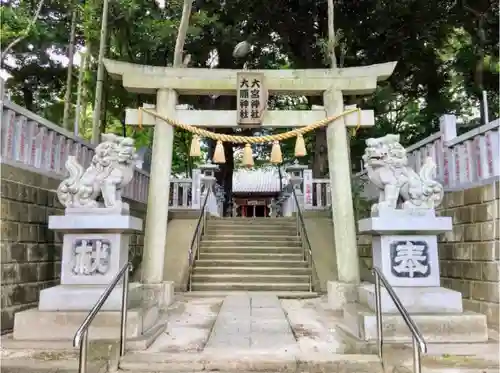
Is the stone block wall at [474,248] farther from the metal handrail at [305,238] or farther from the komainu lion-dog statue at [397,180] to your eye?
the metal handrail at [305,238]

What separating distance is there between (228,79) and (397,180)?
136 inches

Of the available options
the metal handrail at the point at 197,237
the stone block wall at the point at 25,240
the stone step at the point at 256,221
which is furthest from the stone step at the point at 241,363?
the stone step at the point at 256,221

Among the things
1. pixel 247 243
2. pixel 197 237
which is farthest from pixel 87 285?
pixel 247 243

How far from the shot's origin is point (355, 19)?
12.8 m

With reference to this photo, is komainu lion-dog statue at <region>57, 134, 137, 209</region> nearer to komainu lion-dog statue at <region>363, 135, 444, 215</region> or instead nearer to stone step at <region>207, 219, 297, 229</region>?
komainu lion-dog statue at <region>363, 135, 444, 215</region>

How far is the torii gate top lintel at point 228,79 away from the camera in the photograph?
7414mm

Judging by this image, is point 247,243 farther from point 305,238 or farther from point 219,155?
point 219,155

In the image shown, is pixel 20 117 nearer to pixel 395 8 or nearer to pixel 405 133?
pixel 395 8

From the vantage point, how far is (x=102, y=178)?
17.7 ft

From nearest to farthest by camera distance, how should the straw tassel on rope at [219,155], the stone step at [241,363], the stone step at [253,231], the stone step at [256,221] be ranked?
1. the stone step at [241,363]
2. the straw tassel on rope at [219,155]
3. the stone step at [253,231]
4. the stone step at [256,221]

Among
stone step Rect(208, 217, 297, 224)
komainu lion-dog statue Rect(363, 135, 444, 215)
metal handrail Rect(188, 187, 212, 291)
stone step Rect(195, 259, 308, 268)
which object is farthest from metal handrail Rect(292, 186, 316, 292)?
komainu lion-dog statue Rect(363, 135, 444, 215)

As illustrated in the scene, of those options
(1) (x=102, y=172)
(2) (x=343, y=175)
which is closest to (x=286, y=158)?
(2) (x=343, y=175)

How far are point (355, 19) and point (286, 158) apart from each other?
829 cm

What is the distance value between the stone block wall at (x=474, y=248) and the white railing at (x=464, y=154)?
0.55ft
